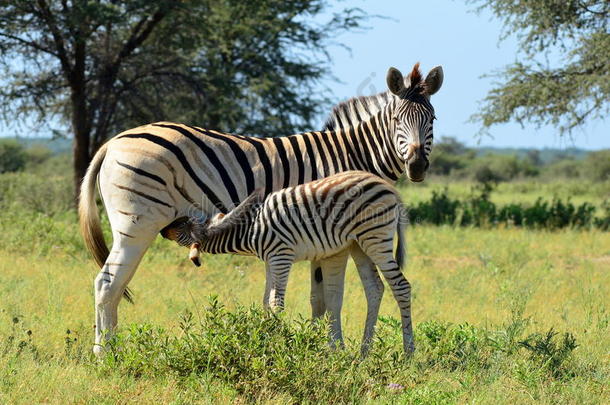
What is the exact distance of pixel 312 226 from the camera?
5.85 meters

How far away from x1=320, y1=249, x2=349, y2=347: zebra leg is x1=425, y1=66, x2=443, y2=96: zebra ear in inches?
59.7

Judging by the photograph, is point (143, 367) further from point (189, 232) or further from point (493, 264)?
point (493, 264)

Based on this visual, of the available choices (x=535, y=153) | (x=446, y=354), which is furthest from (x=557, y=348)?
(x=535, y=153)

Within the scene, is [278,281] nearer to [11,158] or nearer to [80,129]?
[80,129]

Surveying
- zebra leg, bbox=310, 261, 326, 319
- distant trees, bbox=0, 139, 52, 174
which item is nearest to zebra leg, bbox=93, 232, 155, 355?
zebra leg, bbox=310, 261, 326, 319

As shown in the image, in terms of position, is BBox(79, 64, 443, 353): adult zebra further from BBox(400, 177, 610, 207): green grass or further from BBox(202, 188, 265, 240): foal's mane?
BBox(400, 177, 610, 207): green grass

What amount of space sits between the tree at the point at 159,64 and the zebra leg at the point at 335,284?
35.4 feet


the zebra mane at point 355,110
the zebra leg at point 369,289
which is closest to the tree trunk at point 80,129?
the zebra mane at point 355,110

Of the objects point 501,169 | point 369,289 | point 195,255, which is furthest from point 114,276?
point 501,169

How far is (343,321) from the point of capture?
24.5ft

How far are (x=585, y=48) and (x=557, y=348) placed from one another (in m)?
11.9

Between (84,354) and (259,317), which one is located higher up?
(259,317)

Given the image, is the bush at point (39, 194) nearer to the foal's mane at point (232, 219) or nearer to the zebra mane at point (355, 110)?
the zebra mane at point (355, 110)

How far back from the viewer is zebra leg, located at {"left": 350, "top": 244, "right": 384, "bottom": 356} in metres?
6.14
